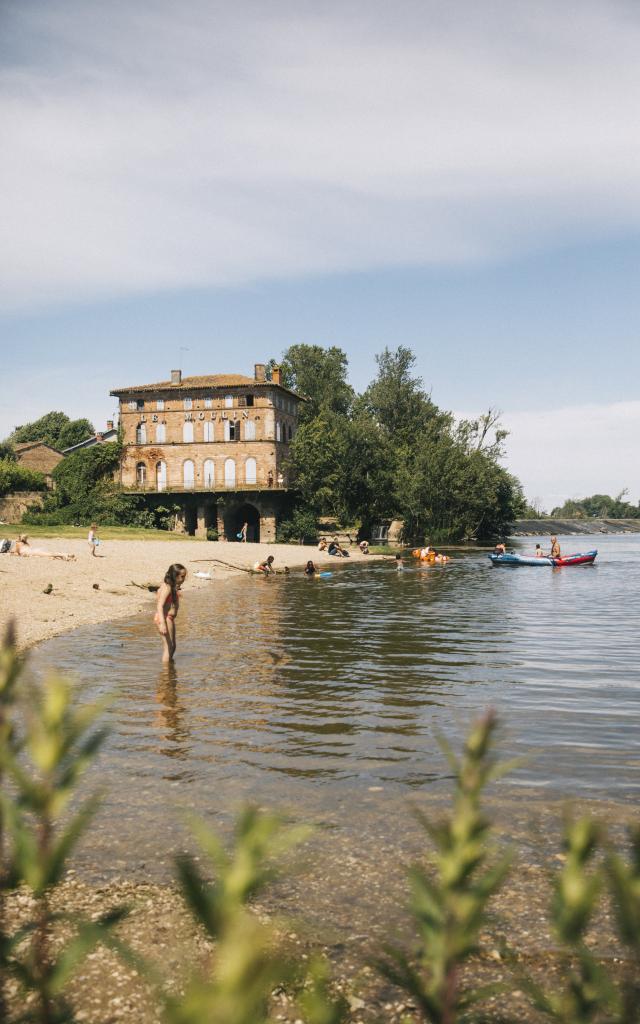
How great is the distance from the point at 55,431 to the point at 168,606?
110m

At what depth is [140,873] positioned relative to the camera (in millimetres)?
6391

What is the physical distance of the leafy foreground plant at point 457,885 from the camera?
3.19 feet

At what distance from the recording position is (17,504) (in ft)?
223

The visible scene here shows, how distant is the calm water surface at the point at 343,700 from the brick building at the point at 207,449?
45.6 m

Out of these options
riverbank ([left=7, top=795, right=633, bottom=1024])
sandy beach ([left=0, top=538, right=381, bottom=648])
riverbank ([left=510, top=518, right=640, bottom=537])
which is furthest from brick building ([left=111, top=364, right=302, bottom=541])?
riverbank ([left=510, top=518, right=640, bottom=537])

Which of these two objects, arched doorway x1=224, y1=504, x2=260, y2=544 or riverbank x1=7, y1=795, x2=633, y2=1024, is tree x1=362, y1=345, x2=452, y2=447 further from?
riverbank x1=7, y1=795, x2=633, y2=1024

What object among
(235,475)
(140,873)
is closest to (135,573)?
(140,873)

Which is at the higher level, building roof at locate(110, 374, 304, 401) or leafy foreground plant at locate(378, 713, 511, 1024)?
building roof at locate(110, 374, 304, 401)

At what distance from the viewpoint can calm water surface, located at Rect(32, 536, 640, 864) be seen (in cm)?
870

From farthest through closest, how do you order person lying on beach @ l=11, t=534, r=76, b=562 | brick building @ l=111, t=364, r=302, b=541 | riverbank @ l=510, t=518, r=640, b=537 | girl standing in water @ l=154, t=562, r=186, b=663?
riverbank @ l=510, t=518, r=640, b=537, brick building @ l=111, t=364, r=302, b=541, person lying on beach @ l=11, t=534, r=76, b=562, girl standing in water @ l=154, t=562, r=186, b=663

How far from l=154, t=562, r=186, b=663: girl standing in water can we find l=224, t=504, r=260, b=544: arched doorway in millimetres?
58011

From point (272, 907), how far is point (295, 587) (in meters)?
30.7

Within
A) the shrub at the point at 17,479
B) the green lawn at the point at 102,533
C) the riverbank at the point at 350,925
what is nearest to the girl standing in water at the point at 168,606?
the riverbank at the point at 350,925

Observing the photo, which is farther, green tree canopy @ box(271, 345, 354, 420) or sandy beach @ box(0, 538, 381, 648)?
green tree canopy @ box(271, 345, 354, 420)
